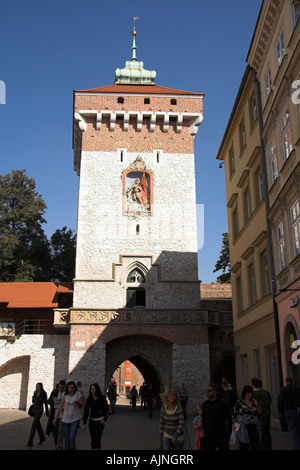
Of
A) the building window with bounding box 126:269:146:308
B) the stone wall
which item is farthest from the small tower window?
the stone wall

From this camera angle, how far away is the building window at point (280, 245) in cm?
1354

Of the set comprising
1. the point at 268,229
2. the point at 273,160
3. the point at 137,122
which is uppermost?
the point at 137,122

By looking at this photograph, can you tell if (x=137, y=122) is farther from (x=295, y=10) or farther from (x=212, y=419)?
(x=212, y=419)

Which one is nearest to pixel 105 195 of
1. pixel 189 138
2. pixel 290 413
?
pixel 189 138

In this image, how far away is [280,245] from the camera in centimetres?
1382

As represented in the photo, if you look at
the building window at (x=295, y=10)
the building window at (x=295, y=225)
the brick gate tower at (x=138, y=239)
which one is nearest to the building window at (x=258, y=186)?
the building window at (x=295, y=225)

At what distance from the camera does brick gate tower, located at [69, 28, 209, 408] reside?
2352 centimetres

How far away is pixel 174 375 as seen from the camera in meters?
23.1

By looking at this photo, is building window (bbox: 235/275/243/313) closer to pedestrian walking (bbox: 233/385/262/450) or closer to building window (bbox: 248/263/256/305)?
building window (bbox: 248/263/256/305)

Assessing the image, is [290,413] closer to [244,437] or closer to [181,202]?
[244,437]

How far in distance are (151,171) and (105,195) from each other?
2998 millimetres

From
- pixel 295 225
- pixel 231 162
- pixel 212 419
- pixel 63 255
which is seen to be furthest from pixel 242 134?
pixel 63 255

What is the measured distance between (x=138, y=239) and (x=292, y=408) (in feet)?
56.9

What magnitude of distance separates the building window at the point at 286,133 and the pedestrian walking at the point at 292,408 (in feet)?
21.1
